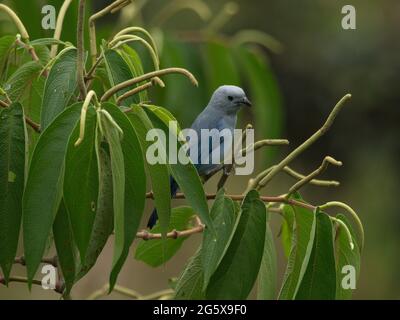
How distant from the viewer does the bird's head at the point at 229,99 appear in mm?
2760

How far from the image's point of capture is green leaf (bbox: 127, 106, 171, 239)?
1608mm

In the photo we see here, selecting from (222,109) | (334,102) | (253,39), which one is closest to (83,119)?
(222,109)

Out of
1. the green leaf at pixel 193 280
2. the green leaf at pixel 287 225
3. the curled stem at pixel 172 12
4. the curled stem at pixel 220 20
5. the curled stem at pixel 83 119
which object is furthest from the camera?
the curled stem at pixel 172 12

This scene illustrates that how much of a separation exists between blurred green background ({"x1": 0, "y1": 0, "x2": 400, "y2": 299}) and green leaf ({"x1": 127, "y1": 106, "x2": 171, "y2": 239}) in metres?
4.42

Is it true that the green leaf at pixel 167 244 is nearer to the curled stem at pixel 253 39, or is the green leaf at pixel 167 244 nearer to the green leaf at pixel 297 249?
the green leaf at pixel 297 249

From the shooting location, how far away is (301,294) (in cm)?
164

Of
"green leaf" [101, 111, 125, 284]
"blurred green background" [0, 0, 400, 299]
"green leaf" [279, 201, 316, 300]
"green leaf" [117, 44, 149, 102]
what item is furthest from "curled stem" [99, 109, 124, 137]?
"blurred green background" [0, 0, 400, 299]

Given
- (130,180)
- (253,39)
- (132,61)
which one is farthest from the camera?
(253,39)

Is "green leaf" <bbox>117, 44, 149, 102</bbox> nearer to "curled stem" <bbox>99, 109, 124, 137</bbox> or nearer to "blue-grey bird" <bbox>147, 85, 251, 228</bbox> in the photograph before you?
"curled stem" <bbox>99, 109, 124, 137</bbox>

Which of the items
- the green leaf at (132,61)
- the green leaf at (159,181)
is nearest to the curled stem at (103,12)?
the green leaf at (132,61)

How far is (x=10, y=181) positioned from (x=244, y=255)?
1.42ft

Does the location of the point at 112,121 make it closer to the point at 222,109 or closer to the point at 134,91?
the point at 134,91

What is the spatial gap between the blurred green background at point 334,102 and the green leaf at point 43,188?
4494 mm

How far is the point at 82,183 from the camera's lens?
4.97ft
